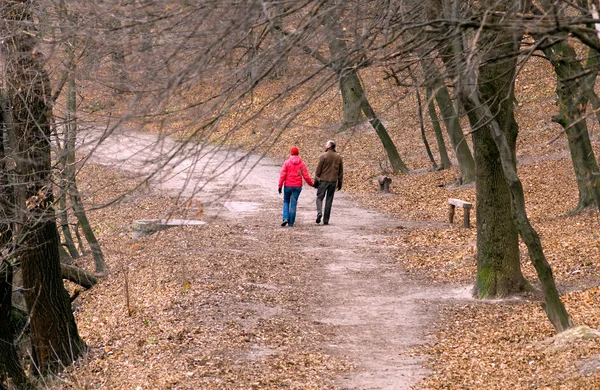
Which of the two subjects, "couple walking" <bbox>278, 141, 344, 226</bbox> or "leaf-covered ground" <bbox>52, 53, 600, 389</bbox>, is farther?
"couple walking" <bbox>278, 141, 344, 226</bbox>

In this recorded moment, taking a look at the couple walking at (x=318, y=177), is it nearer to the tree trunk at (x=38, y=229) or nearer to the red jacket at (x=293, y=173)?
the red jacket at (x=293, y=173)

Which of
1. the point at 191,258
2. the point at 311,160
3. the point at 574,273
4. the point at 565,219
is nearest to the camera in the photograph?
the point at 574,273

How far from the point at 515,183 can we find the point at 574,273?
4.17 m

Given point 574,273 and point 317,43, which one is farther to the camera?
point 574,273

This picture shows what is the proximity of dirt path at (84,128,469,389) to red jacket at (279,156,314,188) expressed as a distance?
→ 1045 millimetres

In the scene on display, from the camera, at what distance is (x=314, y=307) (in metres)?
11.7

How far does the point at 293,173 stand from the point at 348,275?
4.50 meters

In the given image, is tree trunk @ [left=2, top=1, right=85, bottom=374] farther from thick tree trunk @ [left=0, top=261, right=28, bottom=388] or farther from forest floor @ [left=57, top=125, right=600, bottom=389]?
forest floor @ [left=57, top=125, right=600, bottom=389]

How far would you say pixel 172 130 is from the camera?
5582 mm

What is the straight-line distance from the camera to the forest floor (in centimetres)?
834

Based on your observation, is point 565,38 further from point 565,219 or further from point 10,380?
point 565,219

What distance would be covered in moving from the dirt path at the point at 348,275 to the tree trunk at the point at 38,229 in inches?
29.6

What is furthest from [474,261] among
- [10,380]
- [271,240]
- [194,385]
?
[10,380]

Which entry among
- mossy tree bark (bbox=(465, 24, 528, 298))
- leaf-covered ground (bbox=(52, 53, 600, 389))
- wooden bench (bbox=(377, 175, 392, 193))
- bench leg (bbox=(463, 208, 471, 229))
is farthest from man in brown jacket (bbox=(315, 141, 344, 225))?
mossy tree bark (bbox=(465, 24, 528, 298))
